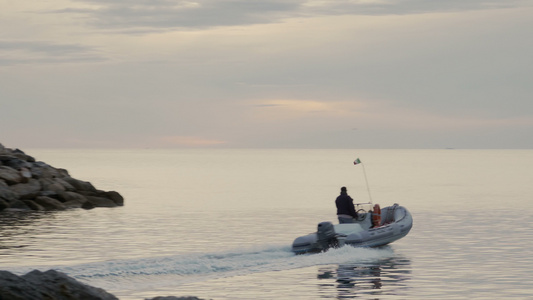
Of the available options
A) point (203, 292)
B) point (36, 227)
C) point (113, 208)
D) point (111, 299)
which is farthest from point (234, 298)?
point (113, 208)

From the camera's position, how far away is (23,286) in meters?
11.5

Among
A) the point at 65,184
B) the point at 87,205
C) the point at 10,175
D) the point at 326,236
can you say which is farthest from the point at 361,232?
the point at 65,184

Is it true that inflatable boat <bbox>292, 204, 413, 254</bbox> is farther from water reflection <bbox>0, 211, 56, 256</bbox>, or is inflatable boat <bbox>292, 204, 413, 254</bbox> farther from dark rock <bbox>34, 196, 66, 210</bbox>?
dark rock <bbox>34, 196, 66, 210</bbox>

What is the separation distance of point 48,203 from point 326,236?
22890 millimetres

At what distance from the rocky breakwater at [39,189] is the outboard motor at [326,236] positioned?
71.8 feet

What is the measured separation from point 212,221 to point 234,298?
21.8 metres

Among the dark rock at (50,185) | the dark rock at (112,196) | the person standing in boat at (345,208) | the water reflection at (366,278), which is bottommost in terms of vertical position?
the water reflection at (366,278)

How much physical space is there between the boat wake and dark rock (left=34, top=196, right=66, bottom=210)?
20823 mm

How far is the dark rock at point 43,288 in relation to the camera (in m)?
11.4

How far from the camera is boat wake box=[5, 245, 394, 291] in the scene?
733 inches

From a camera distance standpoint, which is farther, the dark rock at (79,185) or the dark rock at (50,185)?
the dark rock at (79,185)

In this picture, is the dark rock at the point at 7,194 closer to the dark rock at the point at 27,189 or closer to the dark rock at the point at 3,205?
the dark rock at the point at 3,205

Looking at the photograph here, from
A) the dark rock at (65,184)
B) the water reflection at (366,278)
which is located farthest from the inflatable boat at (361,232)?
the dark rock at (65,184)

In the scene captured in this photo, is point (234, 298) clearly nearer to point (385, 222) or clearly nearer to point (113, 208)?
point (385, 222)
